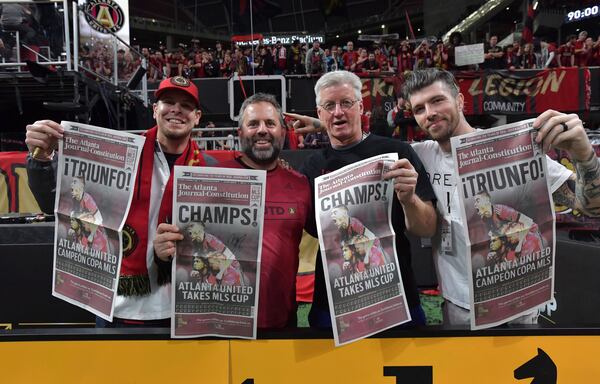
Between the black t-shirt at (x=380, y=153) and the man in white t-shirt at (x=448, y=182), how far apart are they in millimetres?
99

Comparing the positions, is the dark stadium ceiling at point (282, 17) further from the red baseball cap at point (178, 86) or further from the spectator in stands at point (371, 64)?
the red baseball cap at point (178, 86)

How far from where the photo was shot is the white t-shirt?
179cm

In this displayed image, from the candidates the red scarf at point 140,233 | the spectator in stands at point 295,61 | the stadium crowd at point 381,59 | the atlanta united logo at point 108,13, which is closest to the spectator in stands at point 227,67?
the stadium crowd at point 381,59

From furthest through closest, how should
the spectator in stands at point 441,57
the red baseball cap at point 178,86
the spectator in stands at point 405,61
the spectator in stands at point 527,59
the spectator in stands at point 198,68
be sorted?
the spectator in stands at point 198,68
the spectator in stands at point 405,61
the spectator in stands at point 527,59
the spectator in stands at point 441,57
the red baseball cap at point 178,86

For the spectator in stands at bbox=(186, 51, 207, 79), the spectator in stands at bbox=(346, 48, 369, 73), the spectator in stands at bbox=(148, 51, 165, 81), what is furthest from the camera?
the spectator in stands at bbox=(148, 51, 165, 81)

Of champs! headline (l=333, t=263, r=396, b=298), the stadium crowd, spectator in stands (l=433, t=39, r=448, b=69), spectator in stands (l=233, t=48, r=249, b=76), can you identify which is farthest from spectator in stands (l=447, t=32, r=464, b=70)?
champs! headline (l=333, t=263, r=396, b=298)

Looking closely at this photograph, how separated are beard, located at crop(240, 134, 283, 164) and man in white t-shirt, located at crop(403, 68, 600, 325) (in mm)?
619

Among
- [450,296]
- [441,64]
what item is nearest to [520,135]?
[450,296]

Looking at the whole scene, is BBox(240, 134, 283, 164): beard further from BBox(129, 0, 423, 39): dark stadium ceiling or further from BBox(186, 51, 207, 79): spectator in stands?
BBox(129, 0, 423, 39): dark stadium ceiling

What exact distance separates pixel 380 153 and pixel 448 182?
0.31 metres

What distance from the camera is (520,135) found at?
1399 millimetres

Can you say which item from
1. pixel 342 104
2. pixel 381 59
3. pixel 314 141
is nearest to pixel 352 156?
pixel 342 104

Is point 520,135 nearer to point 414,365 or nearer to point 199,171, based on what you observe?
A: point 414,365

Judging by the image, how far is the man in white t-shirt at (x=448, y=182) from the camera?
1.71m
